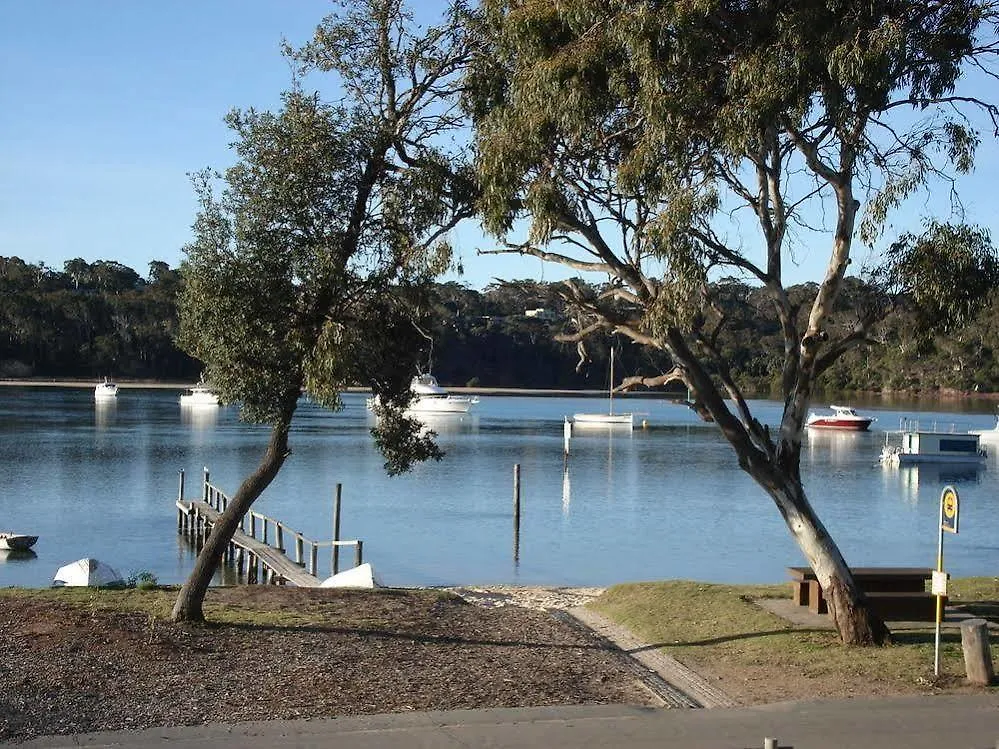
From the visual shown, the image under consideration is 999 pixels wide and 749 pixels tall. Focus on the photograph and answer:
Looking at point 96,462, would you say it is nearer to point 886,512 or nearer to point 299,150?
point 886,512

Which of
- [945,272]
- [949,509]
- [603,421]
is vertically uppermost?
[945,272]

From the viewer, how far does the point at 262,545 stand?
2683 centimetres

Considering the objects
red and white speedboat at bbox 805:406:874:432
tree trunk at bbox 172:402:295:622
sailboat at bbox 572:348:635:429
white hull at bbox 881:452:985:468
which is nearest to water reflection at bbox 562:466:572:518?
white hull at bbox 881:452:985:468

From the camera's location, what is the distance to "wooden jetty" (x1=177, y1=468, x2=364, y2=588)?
23188 mm

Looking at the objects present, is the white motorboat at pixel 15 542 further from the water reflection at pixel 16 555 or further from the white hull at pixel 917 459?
the white hull at pixel 917 459

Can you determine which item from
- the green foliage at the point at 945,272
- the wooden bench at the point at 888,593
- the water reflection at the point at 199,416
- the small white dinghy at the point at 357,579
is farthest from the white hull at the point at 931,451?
the green foliage at the point at 945,272

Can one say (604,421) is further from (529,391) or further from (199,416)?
(529,391)

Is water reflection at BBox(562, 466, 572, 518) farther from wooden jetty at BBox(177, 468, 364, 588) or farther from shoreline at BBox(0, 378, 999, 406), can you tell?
shoreline at BBox(0, 378, 999, 406)

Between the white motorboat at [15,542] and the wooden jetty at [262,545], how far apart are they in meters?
4.47

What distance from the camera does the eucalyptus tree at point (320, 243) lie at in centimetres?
1206

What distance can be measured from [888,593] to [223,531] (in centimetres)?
779

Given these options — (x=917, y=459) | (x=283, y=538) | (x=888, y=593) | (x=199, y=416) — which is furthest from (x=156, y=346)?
(x=888, y=593)

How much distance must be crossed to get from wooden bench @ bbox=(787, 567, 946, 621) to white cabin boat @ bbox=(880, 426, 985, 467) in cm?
4842

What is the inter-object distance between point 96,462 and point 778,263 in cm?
4220
